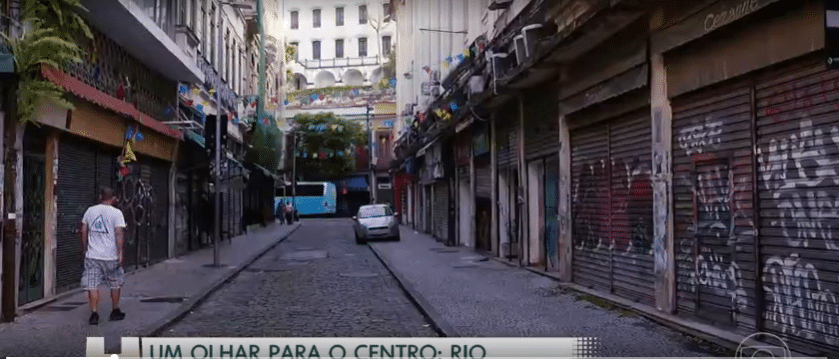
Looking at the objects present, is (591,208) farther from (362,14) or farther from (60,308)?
(362,14)

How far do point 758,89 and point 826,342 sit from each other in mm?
2511

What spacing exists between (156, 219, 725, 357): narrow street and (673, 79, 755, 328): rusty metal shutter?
61 cm

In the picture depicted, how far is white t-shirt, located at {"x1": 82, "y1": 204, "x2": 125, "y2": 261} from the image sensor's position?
10.2 metres

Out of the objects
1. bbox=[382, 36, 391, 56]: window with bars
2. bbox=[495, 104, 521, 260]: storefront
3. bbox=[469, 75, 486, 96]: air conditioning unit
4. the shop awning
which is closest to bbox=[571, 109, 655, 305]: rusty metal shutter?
bbox=[495, 104, 521, 260]: storefront

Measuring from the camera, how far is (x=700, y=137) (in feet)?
31.2

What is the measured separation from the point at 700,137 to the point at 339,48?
41.4 meters

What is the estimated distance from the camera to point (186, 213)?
23.7 m

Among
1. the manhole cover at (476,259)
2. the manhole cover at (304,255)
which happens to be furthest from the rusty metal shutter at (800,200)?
the manhole cover at (304,255)

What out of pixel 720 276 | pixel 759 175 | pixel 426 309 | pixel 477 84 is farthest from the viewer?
pixel 477 84

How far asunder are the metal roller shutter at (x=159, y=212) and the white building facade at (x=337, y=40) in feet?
20.8

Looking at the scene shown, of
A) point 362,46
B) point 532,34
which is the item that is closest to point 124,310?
point 532,34

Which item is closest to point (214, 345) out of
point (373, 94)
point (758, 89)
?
point (758, 89)

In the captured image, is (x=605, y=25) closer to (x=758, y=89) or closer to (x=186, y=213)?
Answer: (x=758, y=89)

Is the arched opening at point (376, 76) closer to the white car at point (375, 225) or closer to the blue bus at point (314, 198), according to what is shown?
the blue bus at point (314, 198)
